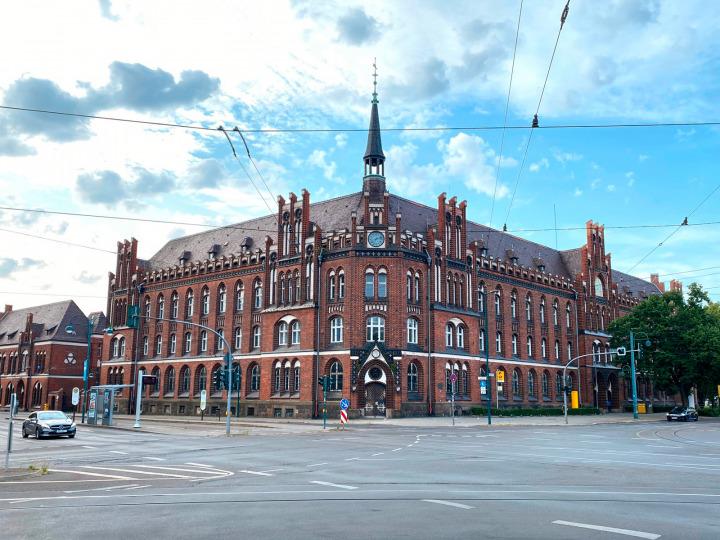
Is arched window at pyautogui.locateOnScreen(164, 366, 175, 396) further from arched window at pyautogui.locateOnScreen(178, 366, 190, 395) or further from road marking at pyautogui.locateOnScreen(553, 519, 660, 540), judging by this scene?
road marking at pyautogui.locateOnScreen(553, 519, 660, 540)

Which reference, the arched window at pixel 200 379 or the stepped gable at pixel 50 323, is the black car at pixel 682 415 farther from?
the stepped gable at pixel 50 323

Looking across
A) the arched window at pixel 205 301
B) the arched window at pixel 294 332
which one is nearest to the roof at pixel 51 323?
the arched window at pixel 205 301

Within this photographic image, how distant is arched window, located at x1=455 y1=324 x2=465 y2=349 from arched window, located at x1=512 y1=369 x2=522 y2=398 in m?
10.6

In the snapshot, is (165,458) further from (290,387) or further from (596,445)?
(290,387)

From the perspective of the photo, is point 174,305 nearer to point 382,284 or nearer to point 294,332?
point 294,332

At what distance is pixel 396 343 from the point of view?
159 feet

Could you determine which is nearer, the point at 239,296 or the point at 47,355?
the point at 239,296

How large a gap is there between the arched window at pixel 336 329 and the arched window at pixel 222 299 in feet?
48.9

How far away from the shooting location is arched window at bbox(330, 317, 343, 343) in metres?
49.7

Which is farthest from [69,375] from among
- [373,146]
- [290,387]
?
[373,146]

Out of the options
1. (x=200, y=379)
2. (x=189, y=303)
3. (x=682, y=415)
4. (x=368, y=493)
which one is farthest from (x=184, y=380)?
(x=368, y=493)

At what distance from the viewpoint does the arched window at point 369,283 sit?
162ft

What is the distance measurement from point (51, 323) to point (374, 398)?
5576 cm

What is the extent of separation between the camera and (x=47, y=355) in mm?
82188
